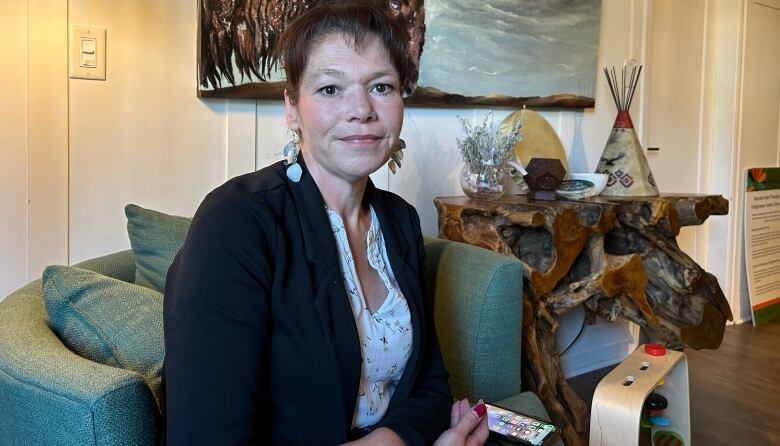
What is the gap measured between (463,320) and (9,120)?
4.06 ft

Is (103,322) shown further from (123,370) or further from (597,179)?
(597,179)

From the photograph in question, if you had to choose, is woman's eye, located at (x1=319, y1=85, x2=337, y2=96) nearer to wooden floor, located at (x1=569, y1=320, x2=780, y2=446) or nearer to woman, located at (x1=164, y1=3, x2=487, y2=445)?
woman, located at (x1=164, y1=3, x2=487, y2=445)

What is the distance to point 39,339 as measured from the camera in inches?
37.3

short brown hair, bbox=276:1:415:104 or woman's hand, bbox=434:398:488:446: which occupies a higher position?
short brown hair, bbox=276:1:415:104

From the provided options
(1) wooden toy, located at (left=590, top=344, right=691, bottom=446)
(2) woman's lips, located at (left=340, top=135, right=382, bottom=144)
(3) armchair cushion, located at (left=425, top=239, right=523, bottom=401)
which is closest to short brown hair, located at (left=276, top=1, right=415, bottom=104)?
(2) woman's lips, located at (left=340, top=135, right=382, bottom=144)

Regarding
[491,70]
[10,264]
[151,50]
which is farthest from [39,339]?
[491,70]

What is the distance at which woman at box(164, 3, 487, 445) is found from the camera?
844 mm

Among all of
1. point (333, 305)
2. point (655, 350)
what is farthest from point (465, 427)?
point (655, 350)

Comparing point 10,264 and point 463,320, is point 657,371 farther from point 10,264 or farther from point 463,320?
point 10,264

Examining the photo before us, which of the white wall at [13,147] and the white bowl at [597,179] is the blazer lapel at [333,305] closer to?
the white wall at [13,147]

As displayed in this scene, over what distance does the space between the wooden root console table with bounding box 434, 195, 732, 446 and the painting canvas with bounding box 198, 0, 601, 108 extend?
1.59 ft

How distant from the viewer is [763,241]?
13.3 feet

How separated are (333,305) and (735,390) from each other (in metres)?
2.52

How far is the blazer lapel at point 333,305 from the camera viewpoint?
971 mm
